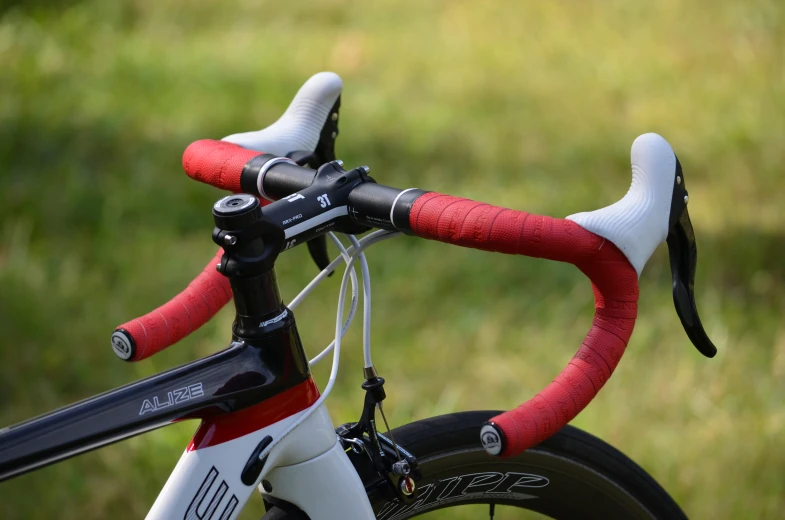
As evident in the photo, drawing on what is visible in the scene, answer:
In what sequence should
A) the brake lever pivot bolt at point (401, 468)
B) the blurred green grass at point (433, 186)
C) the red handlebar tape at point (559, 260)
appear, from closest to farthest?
the red handlebar tape at point (559, 260)
the brake lever pivot bolt at point (401, 468)
the blurred green grass at point (433, 186)

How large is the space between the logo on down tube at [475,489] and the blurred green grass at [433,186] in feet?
3.01

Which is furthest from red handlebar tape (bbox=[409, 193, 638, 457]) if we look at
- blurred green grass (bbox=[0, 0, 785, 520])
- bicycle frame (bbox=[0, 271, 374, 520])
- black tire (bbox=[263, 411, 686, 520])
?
blurred green grass (bbox=[0, 0, 785, 520])

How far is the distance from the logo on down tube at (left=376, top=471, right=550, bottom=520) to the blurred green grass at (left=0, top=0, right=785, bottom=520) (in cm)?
92

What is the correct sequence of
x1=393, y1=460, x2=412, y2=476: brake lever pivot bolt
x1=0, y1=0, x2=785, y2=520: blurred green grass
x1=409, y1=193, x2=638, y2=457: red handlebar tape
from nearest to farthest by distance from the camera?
x1=409, y1=193, x2=638, y2=457: red handlebar tape, x1=393, y1=460, x2=412, y2=476: brake lever pivot bolt, x1=0, y1=0, x2=785, y2=520: blurred green grass

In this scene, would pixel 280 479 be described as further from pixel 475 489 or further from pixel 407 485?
pixel 475 489

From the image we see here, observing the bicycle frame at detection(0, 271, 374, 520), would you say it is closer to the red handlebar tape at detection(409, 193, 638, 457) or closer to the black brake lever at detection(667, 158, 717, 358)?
the red handlebar tape at detection(409, 193, 638, 457)

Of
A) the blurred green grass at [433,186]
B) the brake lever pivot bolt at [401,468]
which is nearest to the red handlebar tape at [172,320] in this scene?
the brake lever pivot bolt at [401,468]

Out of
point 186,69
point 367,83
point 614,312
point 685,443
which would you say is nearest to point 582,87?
point 367,83

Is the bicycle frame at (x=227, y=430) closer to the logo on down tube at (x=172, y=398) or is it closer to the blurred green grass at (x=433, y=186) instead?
the logo on down tube at (x=172, y=398)

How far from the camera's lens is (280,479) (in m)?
0.90

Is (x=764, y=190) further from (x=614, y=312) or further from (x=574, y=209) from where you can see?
(x=614, y=312)

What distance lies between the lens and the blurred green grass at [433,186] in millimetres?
2154

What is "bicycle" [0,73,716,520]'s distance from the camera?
31.2 inches

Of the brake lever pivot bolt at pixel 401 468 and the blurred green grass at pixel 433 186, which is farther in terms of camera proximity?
the blurred green grass at pixel 433 186
